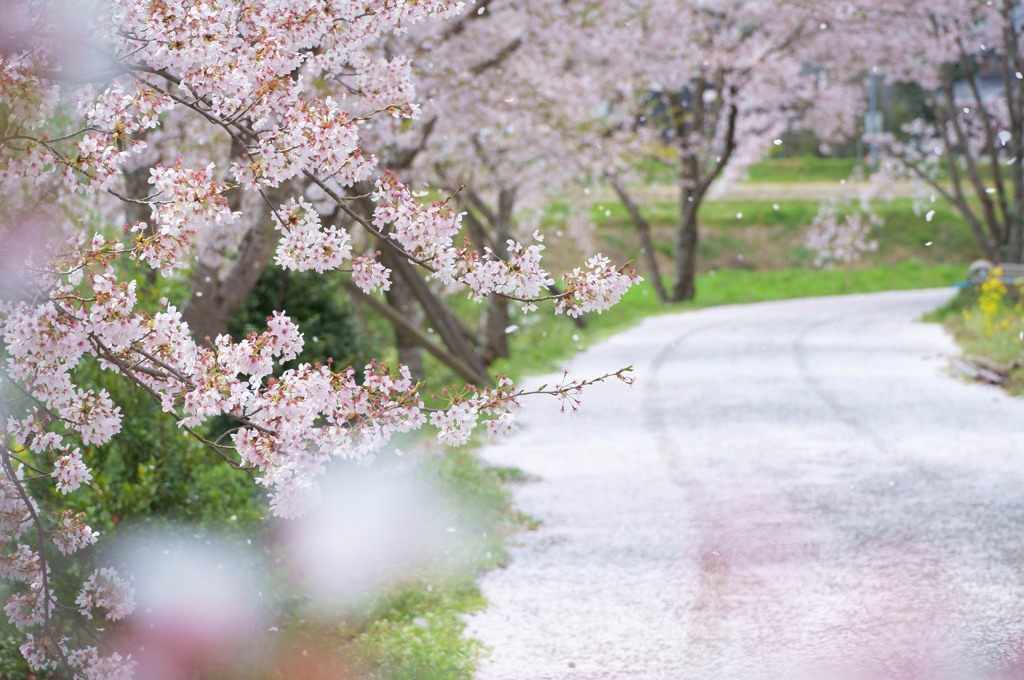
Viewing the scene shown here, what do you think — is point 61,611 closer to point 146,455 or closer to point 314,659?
point 314,659

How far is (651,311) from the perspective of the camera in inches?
1268

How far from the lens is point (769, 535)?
9.12 metres

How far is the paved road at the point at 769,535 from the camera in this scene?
22.2ft

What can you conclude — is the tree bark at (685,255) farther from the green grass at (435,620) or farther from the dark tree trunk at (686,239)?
the green grass at (435,620)

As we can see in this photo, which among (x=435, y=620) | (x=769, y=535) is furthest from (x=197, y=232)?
(x=769, y=535)

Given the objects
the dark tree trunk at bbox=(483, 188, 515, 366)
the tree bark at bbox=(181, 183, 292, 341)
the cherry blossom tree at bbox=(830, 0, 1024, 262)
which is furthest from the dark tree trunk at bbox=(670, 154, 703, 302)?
the tree bark at bbox=(181, 183, 292, 341)

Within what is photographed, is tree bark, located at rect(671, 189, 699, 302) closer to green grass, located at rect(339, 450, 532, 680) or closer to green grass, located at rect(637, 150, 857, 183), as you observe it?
green grass, located at rect(339, 450, 532, 680)

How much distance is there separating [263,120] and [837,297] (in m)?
33.0

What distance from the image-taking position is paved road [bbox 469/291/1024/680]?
266 inches

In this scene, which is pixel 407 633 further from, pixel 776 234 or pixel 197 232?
pixel 776 234

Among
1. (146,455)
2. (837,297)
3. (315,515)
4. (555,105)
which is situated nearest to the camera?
(146,455)

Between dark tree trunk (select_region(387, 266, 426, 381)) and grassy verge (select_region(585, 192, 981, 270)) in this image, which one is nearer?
dark tree trunk (select_region(387, 266, 426, 381))

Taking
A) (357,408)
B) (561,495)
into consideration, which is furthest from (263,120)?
(561,495)

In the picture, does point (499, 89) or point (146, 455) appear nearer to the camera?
point (146, 455)
